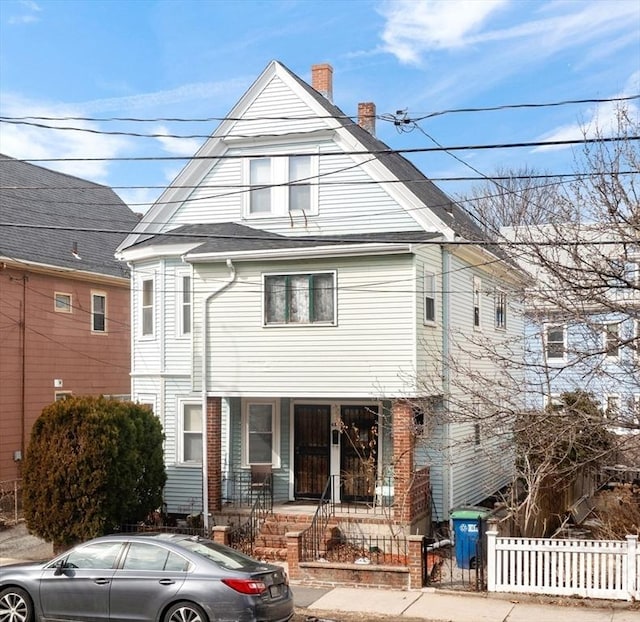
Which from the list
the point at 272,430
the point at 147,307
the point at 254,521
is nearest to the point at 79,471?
the point at 254,521

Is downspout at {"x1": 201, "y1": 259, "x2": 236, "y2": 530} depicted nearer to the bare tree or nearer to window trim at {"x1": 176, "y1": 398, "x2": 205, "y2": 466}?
window trim at {"x1": 176, "y1": 398, "x2": 205, "y2": 466}

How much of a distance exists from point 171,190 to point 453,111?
972cm

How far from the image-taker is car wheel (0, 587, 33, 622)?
1109 cm

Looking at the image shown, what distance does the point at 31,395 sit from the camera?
24266 millimetres

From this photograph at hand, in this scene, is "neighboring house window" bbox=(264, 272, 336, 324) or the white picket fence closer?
the white picket fence

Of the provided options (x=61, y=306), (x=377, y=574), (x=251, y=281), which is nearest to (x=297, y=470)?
(x=251, y=281)

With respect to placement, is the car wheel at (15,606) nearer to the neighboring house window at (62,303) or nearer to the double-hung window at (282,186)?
the double-hung window at (282,186)

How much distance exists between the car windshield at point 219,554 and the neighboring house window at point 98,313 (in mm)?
16855

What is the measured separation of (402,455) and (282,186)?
7.01 meters

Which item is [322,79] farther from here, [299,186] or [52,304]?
[52,304]

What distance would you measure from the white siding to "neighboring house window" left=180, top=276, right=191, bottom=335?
150 cm

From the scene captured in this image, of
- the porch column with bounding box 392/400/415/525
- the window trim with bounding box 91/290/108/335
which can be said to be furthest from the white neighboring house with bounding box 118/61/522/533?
the window trim with bounding box 91/290/108/335

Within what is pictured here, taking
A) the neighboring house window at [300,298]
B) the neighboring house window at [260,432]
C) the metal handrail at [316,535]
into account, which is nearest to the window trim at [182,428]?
the neighboring house window at [260,432]

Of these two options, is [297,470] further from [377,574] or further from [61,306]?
[61,306]
